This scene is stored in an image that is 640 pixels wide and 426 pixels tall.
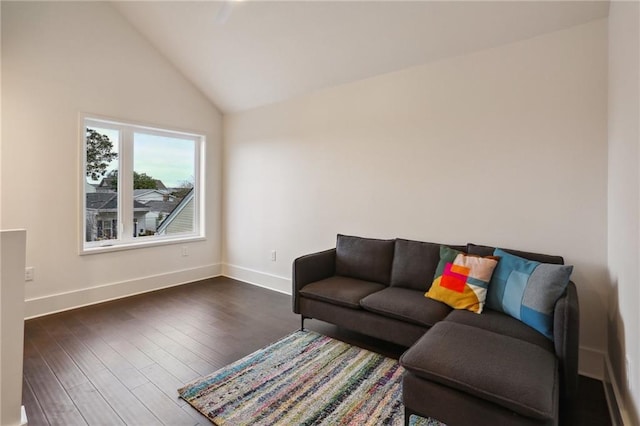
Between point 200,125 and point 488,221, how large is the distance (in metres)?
3.90

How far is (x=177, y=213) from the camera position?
460 cm

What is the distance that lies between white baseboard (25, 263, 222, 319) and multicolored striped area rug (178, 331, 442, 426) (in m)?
2.27

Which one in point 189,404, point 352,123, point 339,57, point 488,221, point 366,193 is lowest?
point 189,404

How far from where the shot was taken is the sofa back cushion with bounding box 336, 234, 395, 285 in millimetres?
2980

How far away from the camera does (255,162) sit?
14.6 ft

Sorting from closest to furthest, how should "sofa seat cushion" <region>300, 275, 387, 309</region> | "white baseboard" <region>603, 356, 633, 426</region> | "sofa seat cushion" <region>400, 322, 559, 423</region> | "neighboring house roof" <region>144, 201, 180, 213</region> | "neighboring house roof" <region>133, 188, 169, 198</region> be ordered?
"sofa seat cushion" <region>400, 322, 559, 423</region>, "white baseboard" <region>603, 356, 633, 426</region>, "sofa seat cushion" <region>300, 275, 387, 309</region>, "neighboring house roof" <region>133, 188, 169, 198</region>, "neighboring house roof" <region>144, 201, 180, 213</region>

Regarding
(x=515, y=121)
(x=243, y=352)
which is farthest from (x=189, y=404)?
(x=515, y=121)

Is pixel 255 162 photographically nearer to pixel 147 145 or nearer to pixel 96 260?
pixel 147 145

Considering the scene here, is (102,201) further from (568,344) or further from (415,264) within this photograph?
(568,344)

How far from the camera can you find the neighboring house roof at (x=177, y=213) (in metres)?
4.43

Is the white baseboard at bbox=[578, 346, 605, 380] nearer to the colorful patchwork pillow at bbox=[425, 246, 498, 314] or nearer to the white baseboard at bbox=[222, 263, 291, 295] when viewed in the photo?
the colorful patchwork pillow at bbox=[425, 246, 498, 314]

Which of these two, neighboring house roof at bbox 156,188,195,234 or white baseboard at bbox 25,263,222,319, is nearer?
white baseboard at bbox 25,263,222,319

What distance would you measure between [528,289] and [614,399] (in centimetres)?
74

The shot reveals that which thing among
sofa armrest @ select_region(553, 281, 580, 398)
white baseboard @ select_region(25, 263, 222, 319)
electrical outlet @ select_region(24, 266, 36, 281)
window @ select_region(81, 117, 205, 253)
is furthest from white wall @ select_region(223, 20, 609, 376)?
electrical outlet @ select_region(24, 266, 36, 281)
